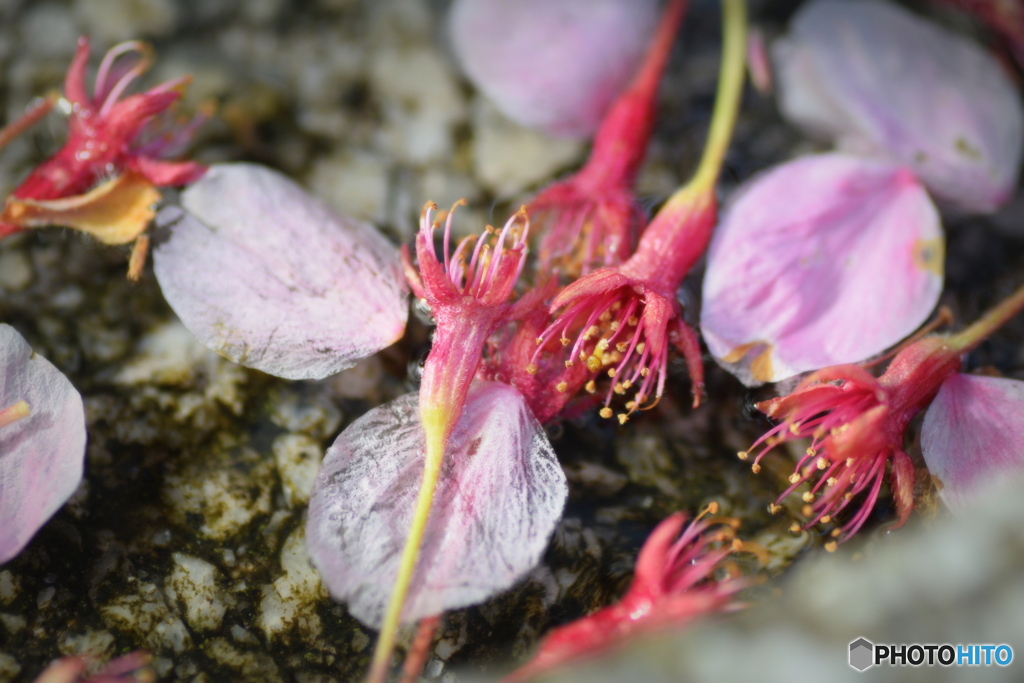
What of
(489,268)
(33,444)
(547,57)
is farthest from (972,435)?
(33,444)

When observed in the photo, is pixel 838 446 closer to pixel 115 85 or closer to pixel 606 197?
pixel 606 197

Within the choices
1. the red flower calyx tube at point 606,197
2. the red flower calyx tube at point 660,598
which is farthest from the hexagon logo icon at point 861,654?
the red flower calyx tube at point 606,197

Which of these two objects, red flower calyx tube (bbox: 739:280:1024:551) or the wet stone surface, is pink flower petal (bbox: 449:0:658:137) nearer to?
the wet stone surface

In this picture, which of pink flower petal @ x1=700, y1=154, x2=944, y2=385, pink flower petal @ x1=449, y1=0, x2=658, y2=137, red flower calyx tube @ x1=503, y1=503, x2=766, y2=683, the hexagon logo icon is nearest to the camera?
the hexagon logo icon

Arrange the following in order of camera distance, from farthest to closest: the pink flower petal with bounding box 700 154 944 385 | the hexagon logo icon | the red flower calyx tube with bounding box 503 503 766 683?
the pink flower petal with bounding box 700 154 944 385 → the red flower calyx tube with bounding box 503 503 766 683 → the hexagon logo icon

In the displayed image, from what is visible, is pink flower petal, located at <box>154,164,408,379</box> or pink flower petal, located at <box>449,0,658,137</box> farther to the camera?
pink flower petal, located at <box>449,0,658,137</box>

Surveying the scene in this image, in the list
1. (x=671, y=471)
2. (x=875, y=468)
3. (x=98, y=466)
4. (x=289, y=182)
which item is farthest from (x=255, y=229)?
Result: (x=875, y=468)

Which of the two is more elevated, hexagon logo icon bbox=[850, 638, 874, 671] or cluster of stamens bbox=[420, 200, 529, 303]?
cluster of stamens bbox=[420, 200, 529, 303]

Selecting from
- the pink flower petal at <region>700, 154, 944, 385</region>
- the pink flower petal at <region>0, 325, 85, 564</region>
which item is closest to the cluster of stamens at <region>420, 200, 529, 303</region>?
the pink flower petal at <region>700, 154, 944, 385</region>
